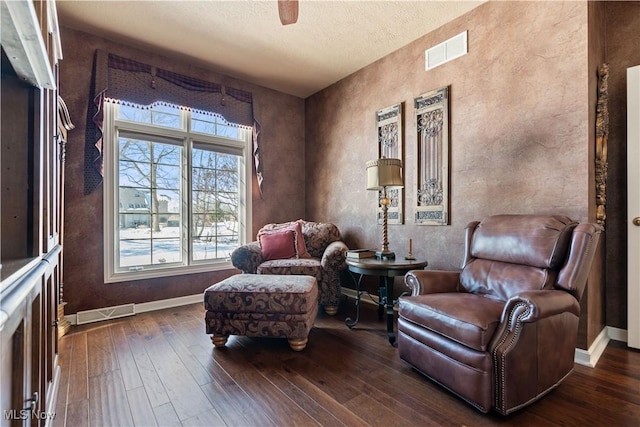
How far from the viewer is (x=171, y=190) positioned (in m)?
3.49

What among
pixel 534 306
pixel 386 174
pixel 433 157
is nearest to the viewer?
pixel 534 306

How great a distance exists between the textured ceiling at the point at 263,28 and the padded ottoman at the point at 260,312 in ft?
7.63

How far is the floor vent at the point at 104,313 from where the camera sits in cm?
289

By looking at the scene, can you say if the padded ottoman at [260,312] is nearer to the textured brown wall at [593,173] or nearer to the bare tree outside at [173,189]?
the bare tree outside at [173,189]

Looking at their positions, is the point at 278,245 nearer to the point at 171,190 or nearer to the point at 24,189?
the point at 171,190

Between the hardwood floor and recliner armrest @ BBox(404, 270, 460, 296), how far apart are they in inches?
20.2

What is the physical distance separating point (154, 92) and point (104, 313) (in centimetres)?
231

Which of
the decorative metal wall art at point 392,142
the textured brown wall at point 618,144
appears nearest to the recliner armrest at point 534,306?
the textured brown wall at point 618,144

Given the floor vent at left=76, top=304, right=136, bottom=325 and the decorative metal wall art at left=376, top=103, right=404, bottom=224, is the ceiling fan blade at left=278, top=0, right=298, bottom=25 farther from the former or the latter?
the floor vent at left=76, top=304, right=136, bottom=325

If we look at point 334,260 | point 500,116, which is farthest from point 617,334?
point 334,260

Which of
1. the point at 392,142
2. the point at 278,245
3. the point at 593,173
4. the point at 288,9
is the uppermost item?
the point at 288,9

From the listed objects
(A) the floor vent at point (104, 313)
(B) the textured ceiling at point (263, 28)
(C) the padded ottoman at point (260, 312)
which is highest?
(B) the textured ceiling at point (263, 28)

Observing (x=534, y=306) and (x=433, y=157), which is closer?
(x=534, y=306)

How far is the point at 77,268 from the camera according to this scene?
114 inches
